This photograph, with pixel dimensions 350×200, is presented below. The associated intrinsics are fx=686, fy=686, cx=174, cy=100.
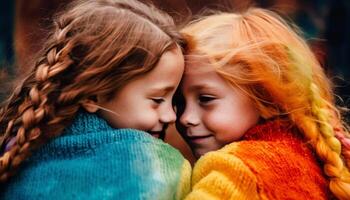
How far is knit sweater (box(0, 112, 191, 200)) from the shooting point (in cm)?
203

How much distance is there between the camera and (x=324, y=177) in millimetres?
2330

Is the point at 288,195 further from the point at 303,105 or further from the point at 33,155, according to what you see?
the point at 33,155

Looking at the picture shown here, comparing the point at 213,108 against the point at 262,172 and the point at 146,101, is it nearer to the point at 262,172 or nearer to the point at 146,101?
the point at 146,101

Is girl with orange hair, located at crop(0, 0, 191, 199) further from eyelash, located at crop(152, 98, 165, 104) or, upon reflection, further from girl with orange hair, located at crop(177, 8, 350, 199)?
girl with orange hair, located at crop(177, 8, 350, 199)

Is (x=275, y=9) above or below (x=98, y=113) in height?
below

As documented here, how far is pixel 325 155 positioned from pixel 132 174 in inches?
27.8

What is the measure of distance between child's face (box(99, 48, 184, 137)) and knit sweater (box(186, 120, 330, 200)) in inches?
8.5

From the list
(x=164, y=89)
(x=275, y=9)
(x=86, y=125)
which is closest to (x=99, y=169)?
(x=86, y=125)

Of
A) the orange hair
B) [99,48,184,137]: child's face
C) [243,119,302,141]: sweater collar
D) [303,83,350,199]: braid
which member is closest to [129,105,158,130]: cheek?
[99,48,184,137]: child's face

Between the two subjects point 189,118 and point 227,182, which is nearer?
point 227,182

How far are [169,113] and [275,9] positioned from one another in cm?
222

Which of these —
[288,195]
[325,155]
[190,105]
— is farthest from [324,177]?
[190,105]

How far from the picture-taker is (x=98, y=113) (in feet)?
7.38

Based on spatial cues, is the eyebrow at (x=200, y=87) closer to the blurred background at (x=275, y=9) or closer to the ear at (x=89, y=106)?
the ear at (x=89, y=106)
